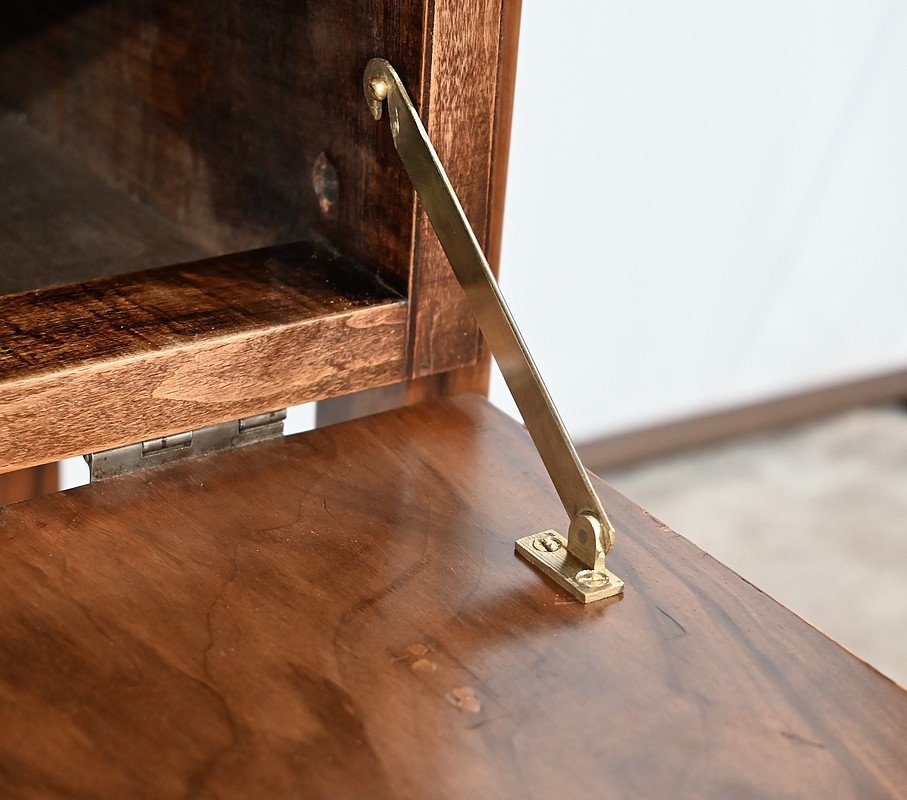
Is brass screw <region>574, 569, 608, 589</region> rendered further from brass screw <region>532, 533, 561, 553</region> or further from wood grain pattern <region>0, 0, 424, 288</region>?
wood grain pattern <region>0, 0, 424, 288</region>

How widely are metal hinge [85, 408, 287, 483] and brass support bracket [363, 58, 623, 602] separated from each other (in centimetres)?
12

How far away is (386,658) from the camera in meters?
0.43

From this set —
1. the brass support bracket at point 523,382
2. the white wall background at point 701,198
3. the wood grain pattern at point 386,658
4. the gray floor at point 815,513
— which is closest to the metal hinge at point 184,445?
the wood grain pattern at point 386,658

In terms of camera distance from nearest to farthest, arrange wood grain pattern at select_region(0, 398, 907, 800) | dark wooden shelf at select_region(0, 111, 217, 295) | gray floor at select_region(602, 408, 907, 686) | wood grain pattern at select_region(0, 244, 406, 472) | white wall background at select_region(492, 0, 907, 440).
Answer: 1. wood grain pattern at select_region(0, 398, 907, 800)
2. wood grain pattern at select_region(0, 244, 406, 472)
3. dark wooden shelf at select_region(0, 111, 217, 295)
4. white wall background at select_region(492, 0, 907, 440)
5. gray floor at select_region(602, 408, 907, 686)

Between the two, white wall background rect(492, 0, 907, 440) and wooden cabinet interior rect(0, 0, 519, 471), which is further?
white wall background rect(492, 0, 907, 440)

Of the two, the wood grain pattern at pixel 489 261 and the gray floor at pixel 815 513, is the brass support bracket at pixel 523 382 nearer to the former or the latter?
the wood grain pattern at pixel 489 261

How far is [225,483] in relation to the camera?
0.53 m

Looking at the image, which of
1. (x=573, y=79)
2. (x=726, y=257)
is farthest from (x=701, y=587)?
(x=726, y=257)

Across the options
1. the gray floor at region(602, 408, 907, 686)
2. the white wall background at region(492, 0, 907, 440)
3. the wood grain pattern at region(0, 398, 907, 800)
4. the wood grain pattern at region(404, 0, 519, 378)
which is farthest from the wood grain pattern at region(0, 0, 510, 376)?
the gray floor at region(602, 408, 907, 686)

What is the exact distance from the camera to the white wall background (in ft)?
4.46

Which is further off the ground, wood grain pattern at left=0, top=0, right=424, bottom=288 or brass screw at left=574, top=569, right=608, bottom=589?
wood grain pattern at left=0, top=0, right=424, bottom=288

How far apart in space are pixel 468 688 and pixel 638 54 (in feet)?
3.54

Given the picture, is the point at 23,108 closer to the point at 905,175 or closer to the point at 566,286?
the point at 566,286

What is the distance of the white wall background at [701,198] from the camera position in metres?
1.36
